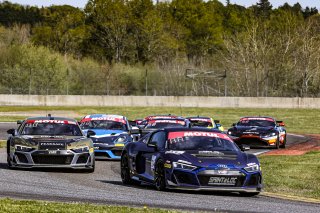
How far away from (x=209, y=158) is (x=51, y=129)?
20.6 ft

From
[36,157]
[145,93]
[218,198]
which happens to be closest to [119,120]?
[36,157]

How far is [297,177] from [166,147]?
437cm

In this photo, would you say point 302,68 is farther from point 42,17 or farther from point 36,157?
point 42,17

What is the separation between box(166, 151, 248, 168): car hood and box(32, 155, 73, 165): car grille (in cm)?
396

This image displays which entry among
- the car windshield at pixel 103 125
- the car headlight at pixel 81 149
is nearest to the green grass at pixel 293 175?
the car headlight at pixel 81 149

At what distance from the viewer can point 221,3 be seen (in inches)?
5915

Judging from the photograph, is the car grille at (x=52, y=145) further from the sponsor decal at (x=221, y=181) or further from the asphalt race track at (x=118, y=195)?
the sponsor decal at (x=221, y=181)

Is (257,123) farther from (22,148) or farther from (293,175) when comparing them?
(22,148)

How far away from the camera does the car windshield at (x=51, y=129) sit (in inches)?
775

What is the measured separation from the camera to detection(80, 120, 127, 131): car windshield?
23917mm

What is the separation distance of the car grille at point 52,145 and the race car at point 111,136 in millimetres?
3995

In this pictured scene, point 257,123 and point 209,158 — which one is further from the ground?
point 209,158

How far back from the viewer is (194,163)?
14500 millimetres

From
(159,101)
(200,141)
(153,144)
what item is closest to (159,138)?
(153,144)
